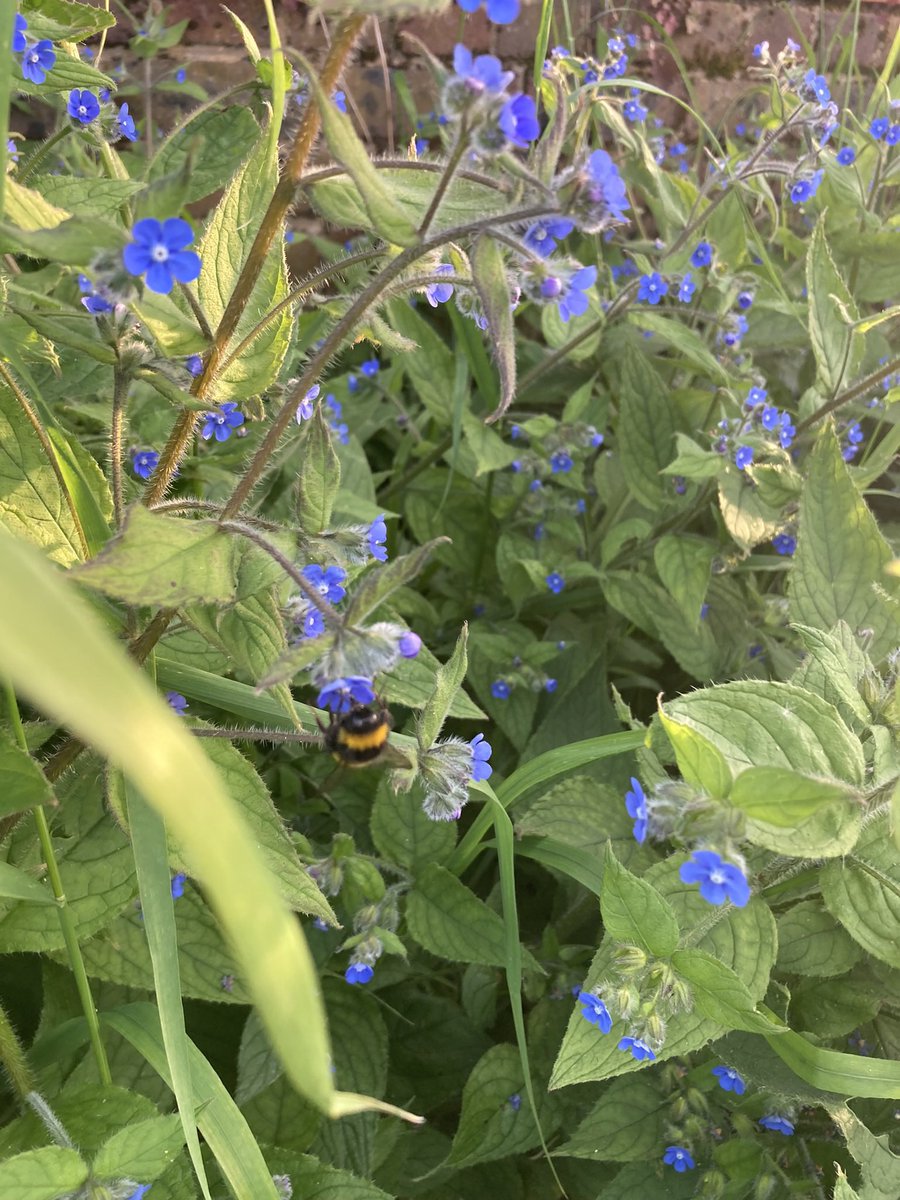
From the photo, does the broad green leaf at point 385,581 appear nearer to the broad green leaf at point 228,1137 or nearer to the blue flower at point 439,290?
the blue flower at point 439,290

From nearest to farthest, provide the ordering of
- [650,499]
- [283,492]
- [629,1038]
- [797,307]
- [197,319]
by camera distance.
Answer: [197,319] → [629,1038] → [283,492] → [650,499] → [797,307]

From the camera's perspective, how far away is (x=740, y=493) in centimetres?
227

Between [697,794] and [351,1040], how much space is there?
95 cm

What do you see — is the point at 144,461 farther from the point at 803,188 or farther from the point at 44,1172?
the point at 803,188

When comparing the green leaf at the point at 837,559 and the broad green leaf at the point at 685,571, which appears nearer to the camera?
the green leaf at the point at 837,559

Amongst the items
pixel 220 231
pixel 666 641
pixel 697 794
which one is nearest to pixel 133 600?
pixel 220 231

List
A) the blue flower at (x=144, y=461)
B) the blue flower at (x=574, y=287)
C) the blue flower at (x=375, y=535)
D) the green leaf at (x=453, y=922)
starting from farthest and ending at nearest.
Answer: the blue flower at (x=144, y=461), the green leaf at (x=453, y=922), the blue flower at (x=375, y=535), the blue flower at (x=574, y=287)

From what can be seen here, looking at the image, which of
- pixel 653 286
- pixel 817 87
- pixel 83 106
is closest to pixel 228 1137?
pixel 83 106

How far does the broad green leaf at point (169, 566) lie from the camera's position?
3.26 feet

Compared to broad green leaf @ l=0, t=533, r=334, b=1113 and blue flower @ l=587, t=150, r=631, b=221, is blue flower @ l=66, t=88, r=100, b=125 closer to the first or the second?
blue flower @ l=587, t=150, r=631, b=221

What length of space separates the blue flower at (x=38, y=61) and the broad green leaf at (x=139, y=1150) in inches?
57.2

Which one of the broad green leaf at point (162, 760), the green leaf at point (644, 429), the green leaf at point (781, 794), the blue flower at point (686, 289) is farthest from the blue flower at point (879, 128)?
the broad green leaf at point (162, 760)

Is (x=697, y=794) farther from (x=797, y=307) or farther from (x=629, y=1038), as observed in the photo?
(x=797, y=307)

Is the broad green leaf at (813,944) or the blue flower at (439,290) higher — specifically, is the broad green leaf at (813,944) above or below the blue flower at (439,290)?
below
